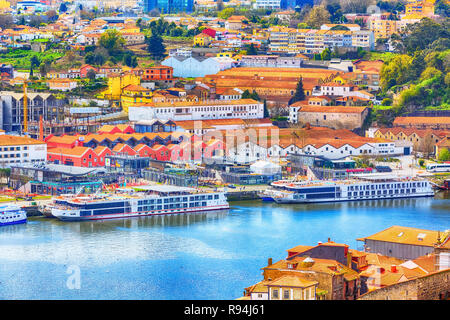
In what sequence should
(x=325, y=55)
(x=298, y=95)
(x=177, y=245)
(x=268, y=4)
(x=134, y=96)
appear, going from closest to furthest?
(x=177, y=245) < (x=134, y=96) < (x=298, y=95) < (x=325, y=55) < (x=268, y=4)

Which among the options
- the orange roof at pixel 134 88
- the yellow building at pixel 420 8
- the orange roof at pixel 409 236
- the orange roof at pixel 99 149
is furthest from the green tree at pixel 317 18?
the orange roof at pixel 409 236

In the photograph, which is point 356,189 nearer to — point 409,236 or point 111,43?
point 409,236

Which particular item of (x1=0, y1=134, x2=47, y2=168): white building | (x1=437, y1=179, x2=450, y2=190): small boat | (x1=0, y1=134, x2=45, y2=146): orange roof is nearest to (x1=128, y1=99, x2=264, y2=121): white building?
(x1=0, y1=134, x2=45, y2=146): orange roof

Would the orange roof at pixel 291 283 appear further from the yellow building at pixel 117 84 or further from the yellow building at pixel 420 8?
the yellow building at pixel 420 8

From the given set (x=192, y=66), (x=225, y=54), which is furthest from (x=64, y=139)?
(x=225, y=54)

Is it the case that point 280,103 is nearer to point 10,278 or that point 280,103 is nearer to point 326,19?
point 326,19

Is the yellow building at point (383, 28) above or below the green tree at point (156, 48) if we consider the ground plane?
above
